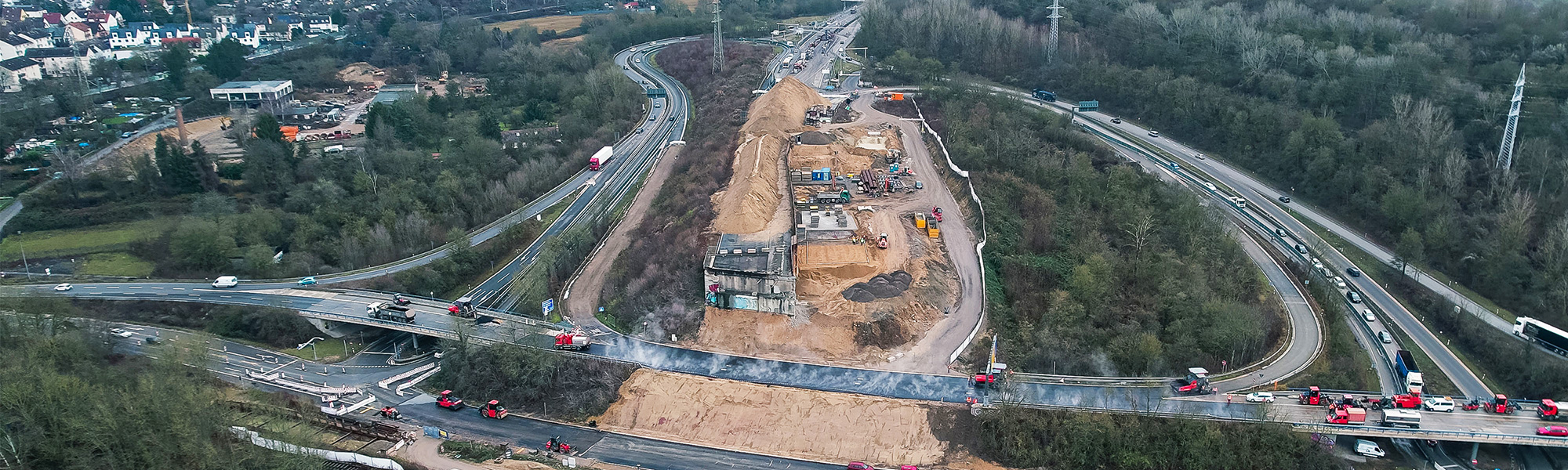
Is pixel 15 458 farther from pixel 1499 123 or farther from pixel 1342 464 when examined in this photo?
pixel 1499 123

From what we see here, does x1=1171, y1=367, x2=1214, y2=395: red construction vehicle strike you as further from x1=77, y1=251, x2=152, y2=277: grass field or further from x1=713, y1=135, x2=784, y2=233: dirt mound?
x1=77, y1=251, x2=152, y2=277: grass field

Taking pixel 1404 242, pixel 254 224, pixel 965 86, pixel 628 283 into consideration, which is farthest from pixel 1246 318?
pixel 254 224

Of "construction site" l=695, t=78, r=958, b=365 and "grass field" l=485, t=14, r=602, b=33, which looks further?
"grass field" l=485, t=14, r=602, b=33

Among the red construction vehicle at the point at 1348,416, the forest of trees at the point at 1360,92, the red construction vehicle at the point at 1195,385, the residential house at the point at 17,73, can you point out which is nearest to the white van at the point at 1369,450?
the red construction vehicle at the point at 1348,416

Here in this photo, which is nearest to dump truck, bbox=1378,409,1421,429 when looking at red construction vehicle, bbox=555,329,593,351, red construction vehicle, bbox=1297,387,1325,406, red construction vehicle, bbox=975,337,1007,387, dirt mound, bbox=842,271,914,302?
red construction vehicle, bbox=1297,387,1325,406

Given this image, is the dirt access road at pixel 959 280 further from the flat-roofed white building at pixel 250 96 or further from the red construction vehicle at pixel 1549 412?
the flat-roofed white building at pixel 250 96

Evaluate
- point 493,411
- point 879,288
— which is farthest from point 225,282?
point 879,288
